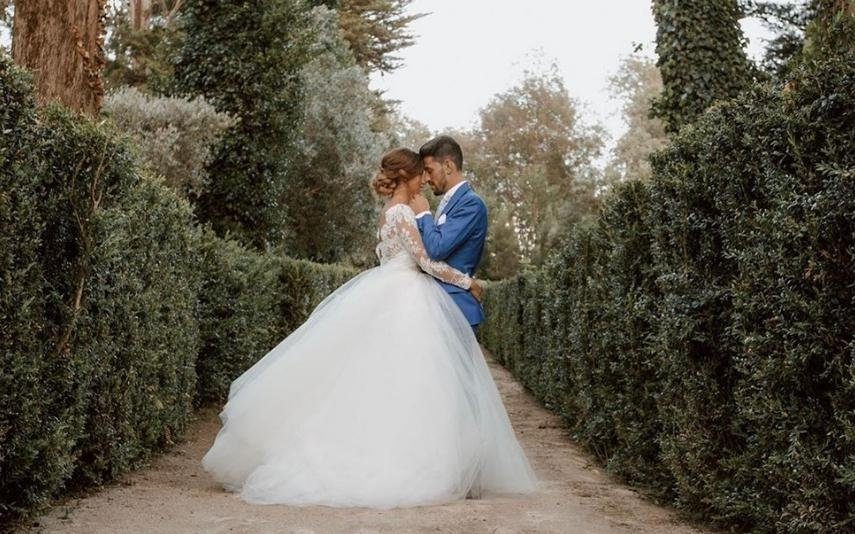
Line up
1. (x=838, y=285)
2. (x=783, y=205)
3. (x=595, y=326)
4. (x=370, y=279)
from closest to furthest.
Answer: (x=838, y=285) → (x=783, y=205) → (x=370, y=279) → (x=595, y=326)

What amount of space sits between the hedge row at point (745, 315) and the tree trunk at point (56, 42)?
546 centimetres

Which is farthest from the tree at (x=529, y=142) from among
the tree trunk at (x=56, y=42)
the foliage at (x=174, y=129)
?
the tree trunk at (x=56, y=42)

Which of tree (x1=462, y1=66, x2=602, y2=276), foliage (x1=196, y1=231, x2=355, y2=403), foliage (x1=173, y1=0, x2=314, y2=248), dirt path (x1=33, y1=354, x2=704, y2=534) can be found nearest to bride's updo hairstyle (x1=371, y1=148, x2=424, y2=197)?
dirt path (x1=33, y1=354, x2=704, y2=534)

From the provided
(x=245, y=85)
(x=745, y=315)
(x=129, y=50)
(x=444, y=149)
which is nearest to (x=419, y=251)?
(x=444, y=149)

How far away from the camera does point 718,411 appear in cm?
462

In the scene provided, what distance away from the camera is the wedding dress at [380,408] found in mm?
5164

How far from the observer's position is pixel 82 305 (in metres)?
4.98

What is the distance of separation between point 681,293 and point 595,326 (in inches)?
98.0

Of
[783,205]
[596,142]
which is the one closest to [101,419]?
[783,205]

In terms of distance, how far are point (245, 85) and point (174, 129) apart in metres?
2.31

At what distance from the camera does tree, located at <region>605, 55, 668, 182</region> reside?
44812 mm

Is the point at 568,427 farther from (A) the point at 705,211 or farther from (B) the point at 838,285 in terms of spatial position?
(B) the point at 838,285

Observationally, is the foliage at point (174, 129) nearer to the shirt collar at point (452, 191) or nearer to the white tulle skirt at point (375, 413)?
the white tulle skirt at point (375, 413)

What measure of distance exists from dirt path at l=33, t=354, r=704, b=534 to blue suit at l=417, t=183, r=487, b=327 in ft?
5.13
